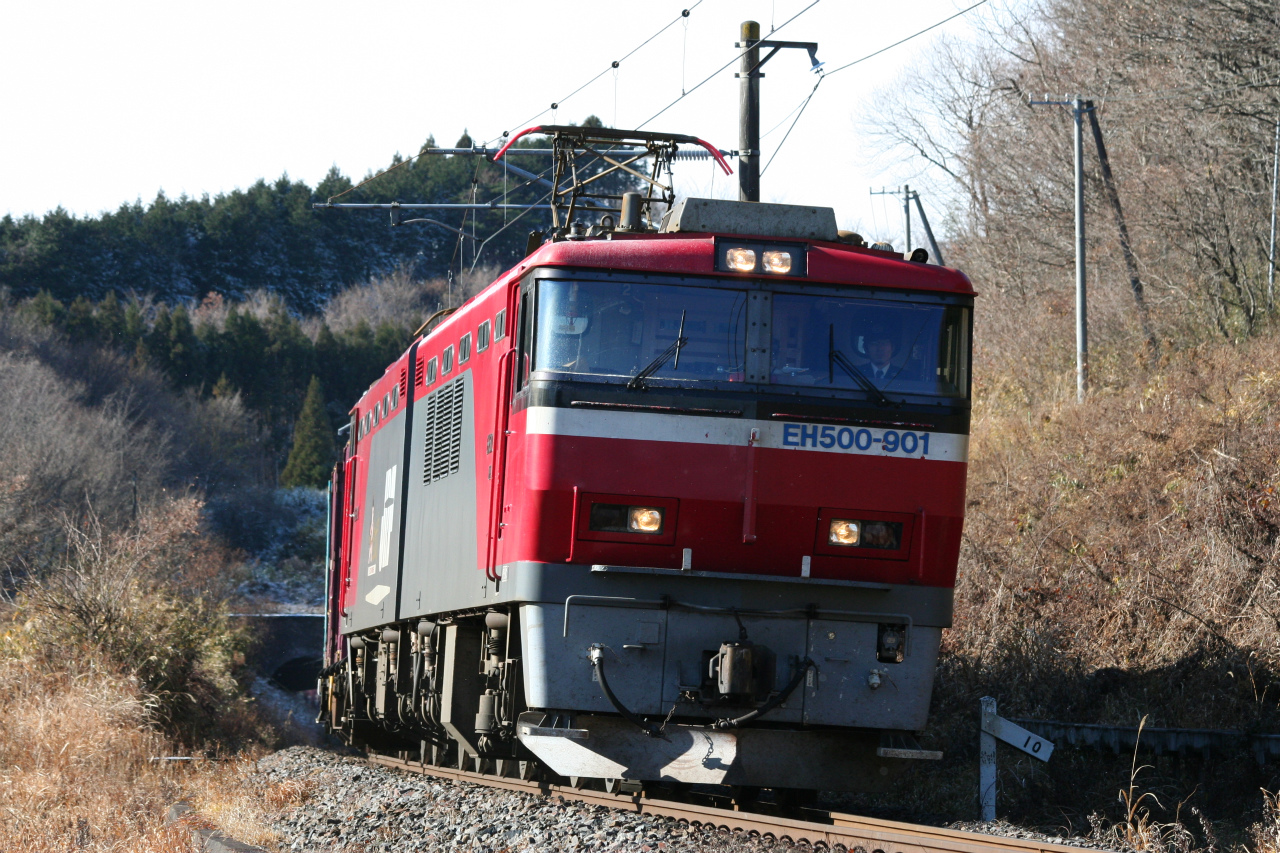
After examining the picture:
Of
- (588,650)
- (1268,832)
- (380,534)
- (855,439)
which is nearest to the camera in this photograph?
(1268,832)

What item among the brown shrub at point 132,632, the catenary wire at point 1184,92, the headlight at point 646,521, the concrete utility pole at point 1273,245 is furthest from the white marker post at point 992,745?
the brown shrub at point 132,632

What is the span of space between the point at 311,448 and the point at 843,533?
70411 mm

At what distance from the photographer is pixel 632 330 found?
8422 mm

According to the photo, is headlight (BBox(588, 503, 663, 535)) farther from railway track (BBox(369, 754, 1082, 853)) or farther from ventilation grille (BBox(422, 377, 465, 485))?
ventilation grille (BBox(422, 377, 465, 485))

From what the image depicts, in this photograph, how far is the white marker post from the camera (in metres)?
9.27

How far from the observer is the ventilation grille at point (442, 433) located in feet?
35.0

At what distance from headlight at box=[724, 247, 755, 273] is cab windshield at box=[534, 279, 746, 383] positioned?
0.68 feet

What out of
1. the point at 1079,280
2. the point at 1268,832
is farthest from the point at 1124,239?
the point at 1268,832

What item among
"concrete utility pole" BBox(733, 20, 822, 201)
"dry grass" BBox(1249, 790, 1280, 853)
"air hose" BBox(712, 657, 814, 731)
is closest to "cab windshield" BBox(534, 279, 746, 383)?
"air hose" BBox(712, 657, 814, 731)

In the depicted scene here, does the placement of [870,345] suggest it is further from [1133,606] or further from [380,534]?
[380,534]

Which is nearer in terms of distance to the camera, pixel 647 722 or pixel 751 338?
pixel 647 722

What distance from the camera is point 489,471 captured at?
926cm

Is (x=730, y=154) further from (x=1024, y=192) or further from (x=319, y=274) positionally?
(x=319, y=274)

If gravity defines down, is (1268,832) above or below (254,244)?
below
